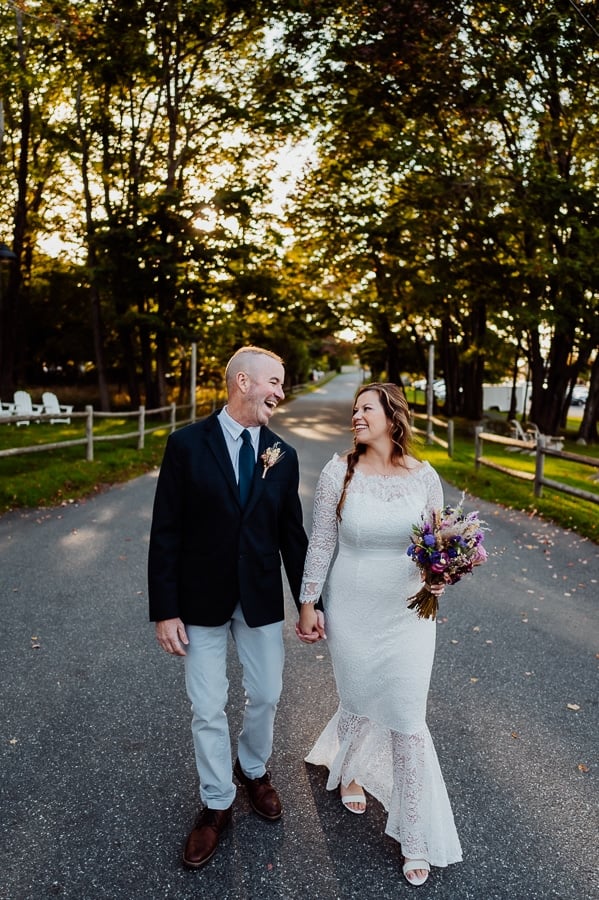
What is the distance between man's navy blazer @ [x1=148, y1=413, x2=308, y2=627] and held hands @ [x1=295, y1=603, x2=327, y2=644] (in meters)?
0.18

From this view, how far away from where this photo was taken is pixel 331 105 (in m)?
20.4

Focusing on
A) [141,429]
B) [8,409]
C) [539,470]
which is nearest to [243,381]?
[539,470]

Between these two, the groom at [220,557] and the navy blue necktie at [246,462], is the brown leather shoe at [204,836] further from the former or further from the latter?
the navy blue necktie at [246,462]

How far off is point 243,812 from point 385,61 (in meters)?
18.5

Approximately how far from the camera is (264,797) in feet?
11.0

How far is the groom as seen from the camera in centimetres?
314

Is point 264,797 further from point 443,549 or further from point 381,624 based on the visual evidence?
point 443,549

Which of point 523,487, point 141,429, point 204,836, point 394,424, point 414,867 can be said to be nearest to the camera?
point 414,867

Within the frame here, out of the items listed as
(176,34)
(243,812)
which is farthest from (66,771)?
(176,34)

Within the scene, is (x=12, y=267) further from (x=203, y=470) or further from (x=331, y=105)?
(x=203, y=470)

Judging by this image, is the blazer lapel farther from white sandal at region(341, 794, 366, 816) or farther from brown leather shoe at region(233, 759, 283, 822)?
white sandal at region(341, 794, 366, 816)

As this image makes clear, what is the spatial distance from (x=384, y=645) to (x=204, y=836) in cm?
109

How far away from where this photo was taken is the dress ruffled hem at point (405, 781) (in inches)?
119

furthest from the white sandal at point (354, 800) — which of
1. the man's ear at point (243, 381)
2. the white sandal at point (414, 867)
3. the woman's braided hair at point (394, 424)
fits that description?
the man's ear at point (243, 381)
